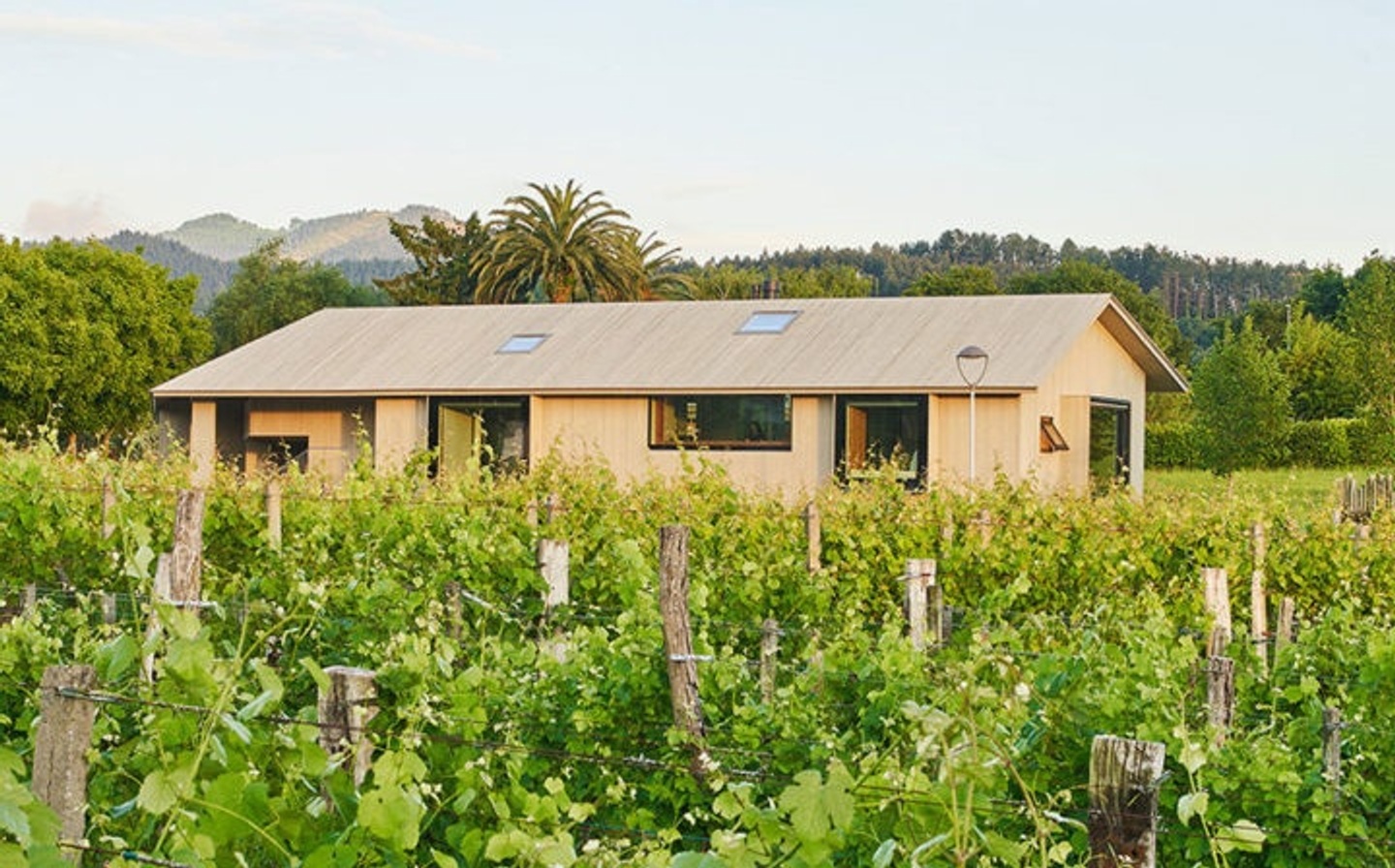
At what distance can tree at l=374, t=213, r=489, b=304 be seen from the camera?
A: 2768 inches

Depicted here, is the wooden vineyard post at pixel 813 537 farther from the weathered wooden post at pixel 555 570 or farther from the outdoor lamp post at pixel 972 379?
the outdoor lamp post at pixel 972 379

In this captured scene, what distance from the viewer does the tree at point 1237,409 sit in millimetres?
42094

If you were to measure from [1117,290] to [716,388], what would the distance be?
67813 millimetres

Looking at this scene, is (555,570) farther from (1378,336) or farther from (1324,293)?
(1324,293)

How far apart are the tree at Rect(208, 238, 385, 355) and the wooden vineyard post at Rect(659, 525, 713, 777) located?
232 ft

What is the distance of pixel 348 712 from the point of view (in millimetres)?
5406

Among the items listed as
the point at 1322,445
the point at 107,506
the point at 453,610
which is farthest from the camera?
the point at 1322,445

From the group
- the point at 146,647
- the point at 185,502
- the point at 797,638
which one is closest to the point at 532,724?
the point at 185,502

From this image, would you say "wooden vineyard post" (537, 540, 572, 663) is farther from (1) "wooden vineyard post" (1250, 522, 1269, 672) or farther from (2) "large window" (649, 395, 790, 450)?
(2) "large window" (649, 395, 790, 450)

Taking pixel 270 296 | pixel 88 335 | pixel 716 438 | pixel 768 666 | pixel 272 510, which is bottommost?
pixel 768 666

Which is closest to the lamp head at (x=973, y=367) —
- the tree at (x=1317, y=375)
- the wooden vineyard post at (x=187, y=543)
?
the wooden vineyard post at (x=187, y=543)

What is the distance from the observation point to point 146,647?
4.56 metres

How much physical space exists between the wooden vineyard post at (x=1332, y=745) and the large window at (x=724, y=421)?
23300 millimetres

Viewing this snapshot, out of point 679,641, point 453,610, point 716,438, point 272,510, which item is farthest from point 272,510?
point 716,438
